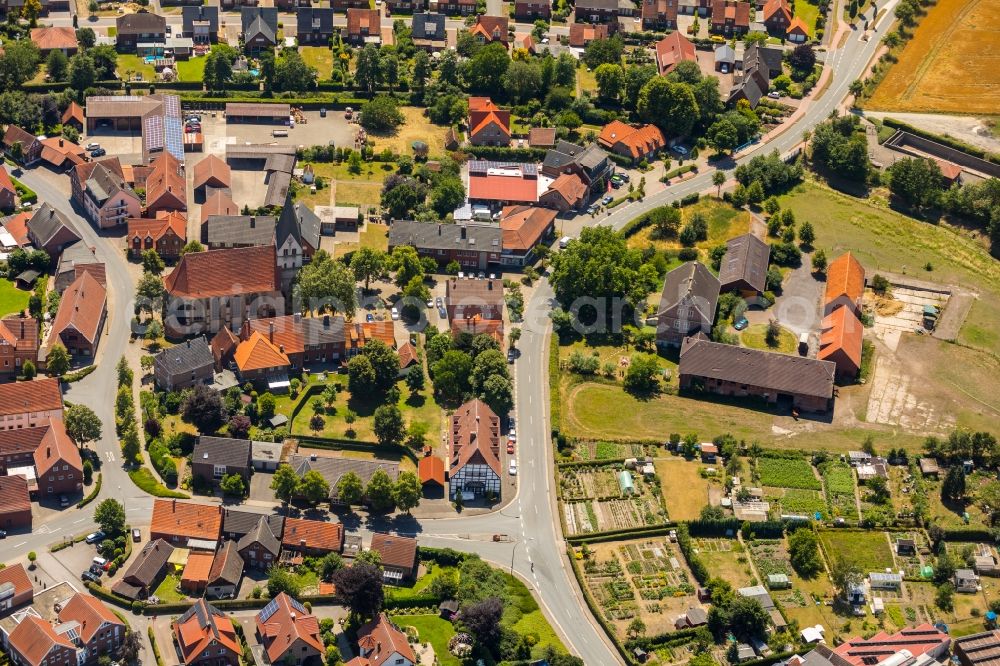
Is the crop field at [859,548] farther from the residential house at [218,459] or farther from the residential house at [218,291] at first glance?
the residential house at [218,291]

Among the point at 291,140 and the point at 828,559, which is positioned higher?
the point at 291,140

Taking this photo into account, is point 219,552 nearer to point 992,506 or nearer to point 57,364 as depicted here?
point 57,364

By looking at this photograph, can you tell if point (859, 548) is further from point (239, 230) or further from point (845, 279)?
point (239, 230)

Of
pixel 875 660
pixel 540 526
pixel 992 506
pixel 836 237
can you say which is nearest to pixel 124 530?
pixel 540 526

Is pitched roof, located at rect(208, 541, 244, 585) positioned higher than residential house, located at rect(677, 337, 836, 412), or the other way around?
residential house, located at rect(677, 337, 836, 412)

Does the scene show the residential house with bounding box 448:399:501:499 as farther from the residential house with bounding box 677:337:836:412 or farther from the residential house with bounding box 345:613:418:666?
the residential house with bounding box 677:337:836:412

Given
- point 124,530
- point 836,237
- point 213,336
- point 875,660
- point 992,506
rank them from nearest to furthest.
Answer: point 875,660 < point 124,530 < point 992,506 < point 213,336 < point 836,237

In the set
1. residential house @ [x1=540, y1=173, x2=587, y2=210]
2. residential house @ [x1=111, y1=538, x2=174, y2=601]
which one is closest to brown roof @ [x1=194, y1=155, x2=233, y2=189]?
residential house @ [x1=540, y1=173, x2=587, y2=210]
